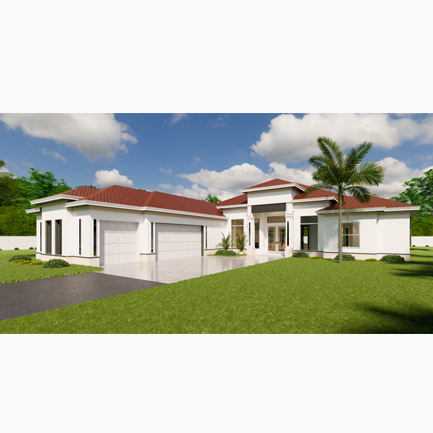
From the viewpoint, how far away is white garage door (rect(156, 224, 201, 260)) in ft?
57.7

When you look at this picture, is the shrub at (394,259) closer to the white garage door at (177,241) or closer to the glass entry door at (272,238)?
the glass entry door at (272,238)

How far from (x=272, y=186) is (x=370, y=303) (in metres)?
15.7

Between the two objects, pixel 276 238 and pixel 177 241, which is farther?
pixel 276 238

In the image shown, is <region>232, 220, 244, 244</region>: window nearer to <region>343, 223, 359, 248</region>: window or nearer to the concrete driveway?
<region>343, 223, 359, 248</region>: window

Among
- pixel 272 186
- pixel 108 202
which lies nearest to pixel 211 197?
pixel 272 186

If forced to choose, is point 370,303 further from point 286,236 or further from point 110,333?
Result: point 286,236

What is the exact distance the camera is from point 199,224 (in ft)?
70.2

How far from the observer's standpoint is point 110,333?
4184mm

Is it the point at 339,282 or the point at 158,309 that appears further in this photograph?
the point at 339,282

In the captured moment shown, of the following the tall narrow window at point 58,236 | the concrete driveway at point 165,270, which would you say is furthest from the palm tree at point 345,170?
the tall narrow window at point 58,236

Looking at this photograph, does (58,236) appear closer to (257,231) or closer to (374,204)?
(257,231)

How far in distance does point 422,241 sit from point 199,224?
120 feet

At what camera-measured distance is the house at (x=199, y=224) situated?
1461 cm

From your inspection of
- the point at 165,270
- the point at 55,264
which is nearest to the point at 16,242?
the point at 55,264
